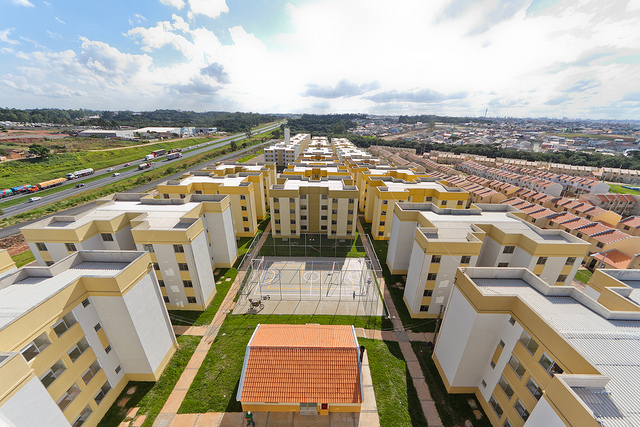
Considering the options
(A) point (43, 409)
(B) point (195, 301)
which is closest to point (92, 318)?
(A) point (43, 409)

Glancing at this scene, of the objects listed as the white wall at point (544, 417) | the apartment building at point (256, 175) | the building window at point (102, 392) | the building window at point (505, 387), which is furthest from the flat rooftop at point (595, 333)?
the apartment building at point (256, 175)

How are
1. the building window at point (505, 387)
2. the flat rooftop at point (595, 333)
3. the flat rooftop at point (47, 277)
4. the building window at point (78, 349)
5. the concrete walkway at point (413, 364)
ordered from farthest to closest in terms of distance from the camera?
the concrete walkway at point (413, 364) < the building window at point (505, 387) < the building window at point (78, 349) < the flat rooftop at point (47, 277) < the flat rooftop at point (595, 333)

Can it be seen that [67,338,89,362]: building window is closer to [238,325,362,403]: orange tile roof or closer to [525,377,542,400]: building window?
[238,325,362,403]: orange tile roof

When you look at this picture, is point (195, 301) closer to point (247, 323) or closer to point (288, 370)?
point (247, 323)

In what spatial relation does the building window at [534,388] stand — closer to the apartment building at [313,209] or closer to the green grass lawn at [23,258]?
the apartment building at [313,209]

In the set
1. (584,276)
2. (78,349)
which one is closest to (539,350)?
(78,349)

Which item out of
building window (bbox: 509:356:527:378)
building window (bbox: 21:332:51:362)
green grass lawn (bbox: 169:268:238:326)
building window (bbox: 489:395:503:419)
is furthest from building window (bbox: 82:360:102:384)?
building window (bbox: 509:356:527:378)

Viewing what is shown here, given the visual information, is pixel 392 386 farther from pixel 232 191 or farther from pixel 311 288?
pixel 232 191
